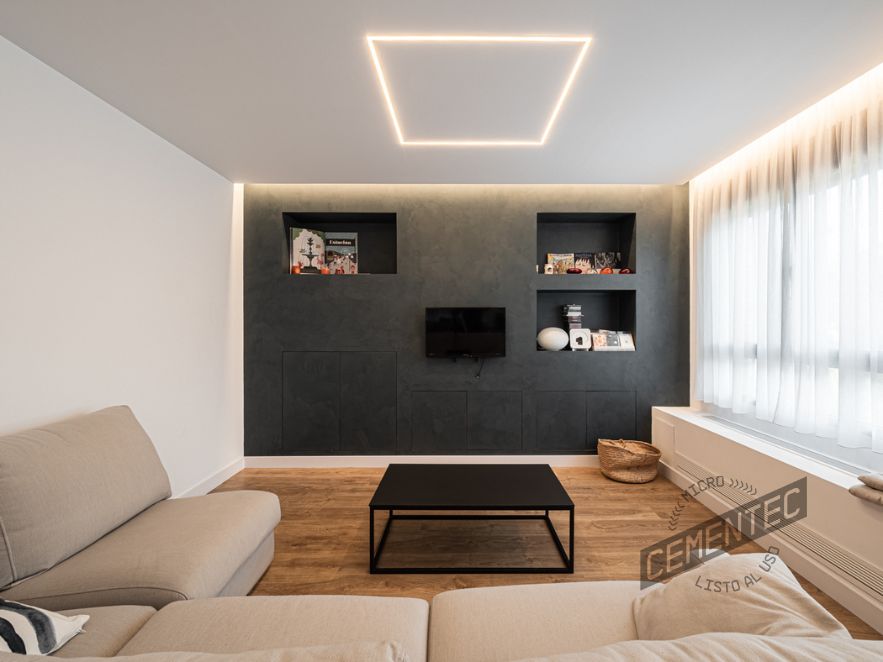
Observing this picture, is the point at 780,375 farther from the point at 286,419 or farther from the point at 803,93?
the point at 286,419

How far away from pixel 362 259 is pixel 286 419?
179 cm

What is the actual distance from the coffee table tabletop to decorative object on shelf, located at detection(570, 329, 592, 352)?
1625 mm

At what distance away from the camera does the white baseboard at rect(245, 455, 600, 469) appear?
13.5 feet

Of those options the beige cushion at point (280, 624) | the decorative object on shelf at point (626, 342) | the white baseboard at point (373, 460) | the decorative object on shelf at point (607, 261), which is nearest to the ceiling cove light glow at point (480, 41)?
the decorative object on shelf at point (607, 261)

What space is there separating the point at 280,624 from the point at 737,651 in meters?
1.17

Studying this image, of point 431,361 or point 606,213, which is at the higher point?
point 606,213

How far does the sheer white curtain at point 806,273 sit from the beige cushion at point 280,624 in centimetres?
257

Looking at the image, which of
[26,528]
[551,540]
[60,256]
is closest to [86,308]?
[60,256]

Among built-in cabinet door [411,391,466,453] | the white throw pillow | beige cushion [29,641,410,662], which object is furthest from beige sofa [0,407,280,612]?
built-in cabinet door [411,391,466,453]

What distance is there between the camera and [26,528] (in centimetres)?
152

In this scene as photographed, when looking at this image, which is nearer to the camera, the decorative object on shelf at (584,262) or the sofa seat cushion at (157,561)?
the sofa seat cushion at (157,561)

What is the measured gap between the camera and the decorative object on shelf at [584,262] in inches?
174

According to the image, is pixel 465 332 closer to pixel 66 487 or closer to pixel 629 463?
pixel 629 463

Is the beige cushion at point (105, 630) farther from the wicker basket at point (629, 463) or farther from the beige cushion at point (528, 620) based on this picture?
the wicker basket at point (629, 463)
